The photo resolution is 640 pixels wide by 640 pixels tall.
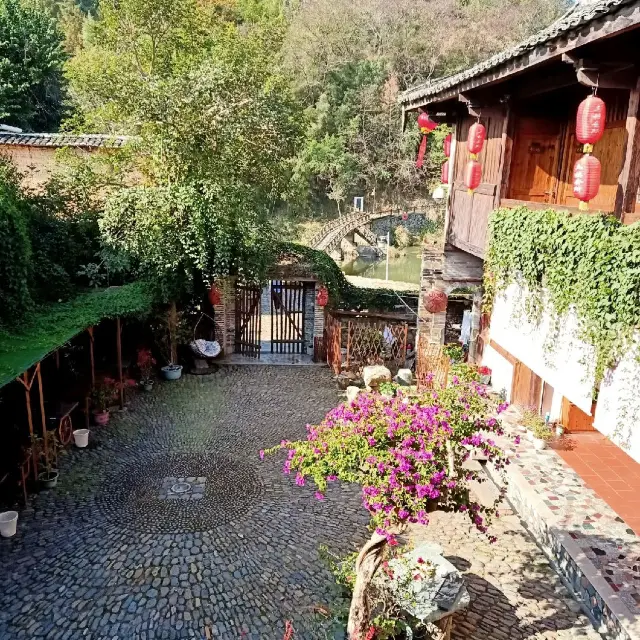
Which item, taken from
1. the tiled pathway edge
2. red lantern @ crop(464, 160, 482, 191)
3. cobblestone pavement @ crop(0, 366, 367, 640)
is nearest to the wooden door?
red lantern @ crop(464, 160, 482, 191)

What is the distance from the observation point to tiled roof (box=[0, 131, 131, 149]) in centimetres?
1590

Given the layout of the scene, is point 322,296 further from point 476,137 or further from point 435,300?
point 476,137

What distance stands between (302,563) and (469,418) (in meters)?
3.22

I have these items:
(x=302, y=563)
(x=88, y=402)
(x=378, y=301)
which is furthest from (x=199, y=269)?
(x=302, y=563)

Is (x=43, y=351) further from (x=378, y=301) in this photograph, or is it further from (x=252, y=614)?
(x=378, y=301)

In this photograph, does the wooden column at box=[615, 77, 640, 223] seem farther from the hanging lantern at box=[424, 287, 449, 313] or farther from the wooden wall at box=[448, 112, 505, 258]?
the hanging lantern at box=[424, 287, 449, 313]

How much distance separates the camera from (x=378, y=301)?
17766 mm

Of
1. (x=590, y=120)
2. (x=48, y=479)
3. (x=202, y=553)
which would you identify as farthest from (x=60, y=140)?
(x=590, y=120)

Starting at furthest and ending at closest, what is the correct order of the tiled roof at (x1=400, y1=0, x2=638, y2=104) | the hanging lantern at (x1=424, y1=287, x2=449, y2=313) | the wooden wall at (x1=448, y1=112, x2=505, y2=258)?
1. the hanging lantern at (x1=424, y1=287, x2=449, y2=313)
2. the wooden wall at (x1=448, y1=112, x2=505, y2=258)
3. the tiled roof at (x1=400, y1=0, x2=638, y2=104)

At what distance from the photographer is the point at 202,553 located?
25.0 ft

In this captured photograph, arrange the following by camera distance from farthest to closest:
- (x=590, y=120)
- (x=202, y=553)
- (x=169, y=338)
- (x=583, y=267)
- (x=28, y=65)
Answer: (x=28, y=65), (x=169, y=338), (x=202, y=553), (x=583, y=267), (x=590, y=120)

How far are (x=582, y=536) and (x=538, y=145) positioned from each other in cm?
703

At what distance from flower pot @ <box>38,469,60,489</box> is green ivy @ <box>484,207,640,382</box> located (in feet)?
25.8

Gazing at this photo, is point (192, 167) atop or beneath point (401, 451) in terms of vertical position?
atop
